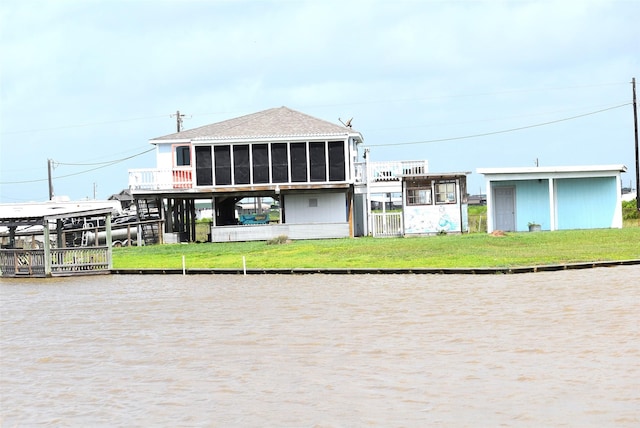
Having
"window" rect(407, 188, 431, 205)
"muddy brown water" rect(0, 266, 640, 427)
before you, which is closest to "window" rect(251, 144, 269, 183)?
"window" rect(407, 188, 431, 205)

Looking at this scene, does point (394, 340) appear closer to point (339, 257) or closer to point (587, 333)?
point (587, 333)

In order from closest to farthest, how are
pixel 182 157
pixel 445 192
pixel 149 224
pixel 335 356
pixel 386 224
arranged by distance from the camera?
pixel 335 356
pixel 445 192
pixel 386 224
pixel 182 157
pixel 149 224

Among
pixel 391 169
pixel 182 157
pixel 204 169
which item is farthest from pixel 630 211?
pixel 182 157

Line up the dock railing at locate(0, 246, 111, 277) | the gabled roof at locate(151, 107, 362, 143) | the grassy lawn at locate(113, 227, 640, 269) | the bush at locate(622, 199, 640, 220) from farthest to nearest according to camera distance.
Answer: the bush at locate(622, 199, 640, 220)
the gabled roof at locate(151, 107, 362, 143)
the dock railing at locate(0, 246, 111, 277)
the grassy lawn at locate(113, 227, 640, 269)

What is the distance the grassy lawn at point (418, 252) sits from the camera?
28.2 meters

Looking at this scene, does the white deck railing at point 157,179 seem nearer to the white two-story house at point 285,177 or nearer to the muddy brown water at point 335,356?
A: the white two-story house at point 285,177

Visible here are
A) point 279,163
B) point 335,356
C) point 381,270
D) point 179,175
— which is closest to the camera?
point 335,356

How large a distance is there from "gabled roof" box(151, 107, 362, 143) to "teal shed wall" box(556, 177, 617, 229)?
10448 millimetres

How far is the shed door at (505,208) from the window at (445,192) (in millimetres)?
1851

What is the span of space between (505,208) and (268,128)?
1244cm

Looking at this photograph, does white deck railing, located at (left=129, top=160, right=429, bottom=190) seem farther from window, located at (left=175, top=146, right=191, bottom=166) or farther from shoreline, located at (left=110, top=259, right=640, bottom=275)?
shoreline, located at (left=110, top=259, right=640, bottom=275)

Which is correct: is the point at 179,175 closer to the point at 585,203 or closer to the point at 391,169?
the point at 391,169

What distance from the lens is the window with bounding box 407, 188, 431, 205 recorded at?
4128 cm

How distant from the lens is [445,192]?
41156 mm
